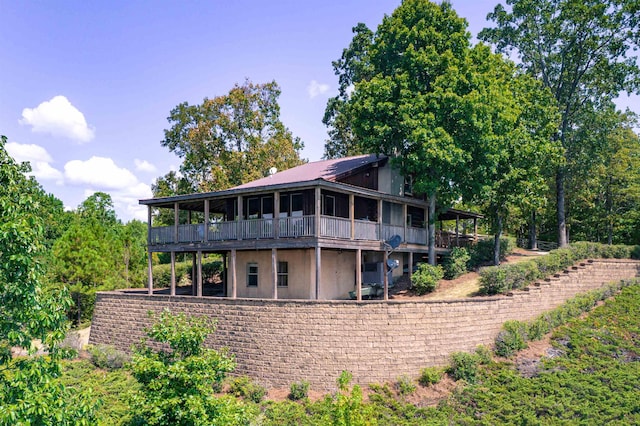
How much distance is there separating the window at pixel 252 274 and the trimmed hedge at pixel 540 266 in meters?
9.62

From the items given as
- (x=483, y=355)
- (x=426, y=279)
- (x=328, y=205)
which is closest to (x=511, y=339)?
(x=483, y=355)

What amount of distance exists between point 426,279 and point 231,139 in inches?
777

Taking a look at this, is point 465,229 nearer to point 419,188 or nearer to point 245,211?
point 419,188

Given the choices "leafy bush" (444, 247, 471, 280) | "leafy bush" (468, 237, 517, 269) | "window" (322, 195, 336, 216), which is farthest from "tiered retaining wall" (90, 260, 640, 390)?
"leafy bush" (468, 237, 517, 269)

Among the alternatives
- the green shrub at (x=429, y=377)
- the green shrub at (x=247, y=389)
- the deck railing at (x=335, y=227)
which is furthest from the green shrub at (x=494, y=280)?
the green shrub at (x=247, y=389)

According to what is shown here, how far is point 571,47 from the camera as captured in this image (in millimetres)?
31562

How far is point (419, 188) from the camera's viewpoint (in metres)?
24.3

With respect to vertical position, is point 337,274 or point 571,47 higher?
point 571,47

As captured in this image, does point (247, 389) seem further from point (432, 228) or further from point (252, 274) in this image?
point (432, 228)

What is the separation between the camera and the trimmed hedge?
71.1ft

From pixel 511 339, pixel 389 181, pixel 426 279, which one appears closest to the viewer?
pixel 511 339

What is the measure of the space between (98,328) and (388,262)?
13.2 meters

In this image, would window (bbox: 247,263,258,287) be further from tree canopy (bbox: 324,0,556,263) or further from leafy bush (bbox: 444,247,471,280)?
leafy bush (bbox: 444,247,471,280)

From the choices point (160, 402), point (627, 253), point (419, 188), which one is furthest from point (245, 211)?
point (627, 253)
